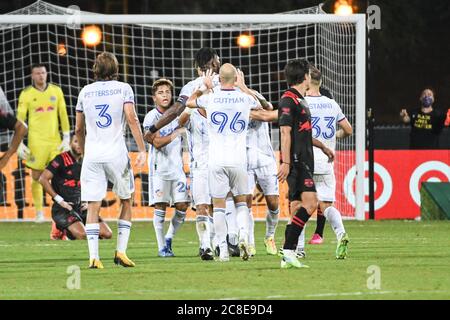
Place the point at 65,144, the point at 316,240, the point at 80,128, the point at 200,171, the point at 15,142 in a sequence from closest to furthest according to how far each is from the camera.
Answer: the point at 15,142
the point at 80,128
the point at 200,171
the point at 316,240
the point at 65,144

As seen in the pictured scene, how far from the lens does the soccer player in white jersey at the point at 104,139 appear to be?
529 inches

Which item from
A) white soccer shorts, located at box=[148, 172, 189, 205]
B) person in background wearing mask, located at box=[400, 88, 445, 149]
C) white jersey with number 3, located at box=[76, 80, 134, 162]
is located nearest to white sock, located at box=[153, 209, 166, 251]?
white soccer shorts, located at box=[148, 172, 189, 205]

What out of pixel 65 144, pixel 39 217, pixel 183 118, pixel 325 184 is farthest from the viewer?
pixel 39 217

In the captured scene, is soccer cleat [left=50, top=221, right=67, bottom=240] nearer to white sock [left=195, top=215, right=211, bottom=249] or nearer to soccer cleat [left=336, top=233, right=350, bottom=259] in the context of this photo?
white sock [left=195, top=215, right=211, bottom=249]

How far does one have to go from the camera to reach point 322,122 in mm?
15578

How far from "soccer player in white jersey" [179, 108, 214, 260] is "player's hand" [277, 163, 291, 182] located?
6.32ft

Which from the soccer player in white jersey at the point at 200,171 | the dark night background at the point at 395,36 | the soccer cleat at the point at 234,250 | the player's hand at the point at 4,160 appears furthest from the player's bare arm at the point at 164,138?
the dark night background at the point at 395,36

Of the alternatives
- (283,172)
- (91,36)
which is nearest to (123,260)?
(283,172)

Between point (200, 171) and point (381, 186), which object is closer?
point (200, 171)

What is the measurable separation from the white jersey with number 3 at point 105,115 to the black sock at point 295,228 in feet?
6.04

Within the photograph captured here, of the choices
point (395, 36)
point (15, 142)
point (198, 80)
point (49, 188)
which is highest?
point (395, 36)

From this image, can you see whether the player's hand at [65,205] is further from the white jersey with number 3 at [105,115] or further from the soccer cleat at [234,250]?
the white jersey with number 3 at [105,115]

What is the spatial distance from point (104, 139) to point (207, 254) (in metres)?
1.86

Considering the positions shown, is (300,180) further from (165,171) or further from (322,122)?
(165,171)
